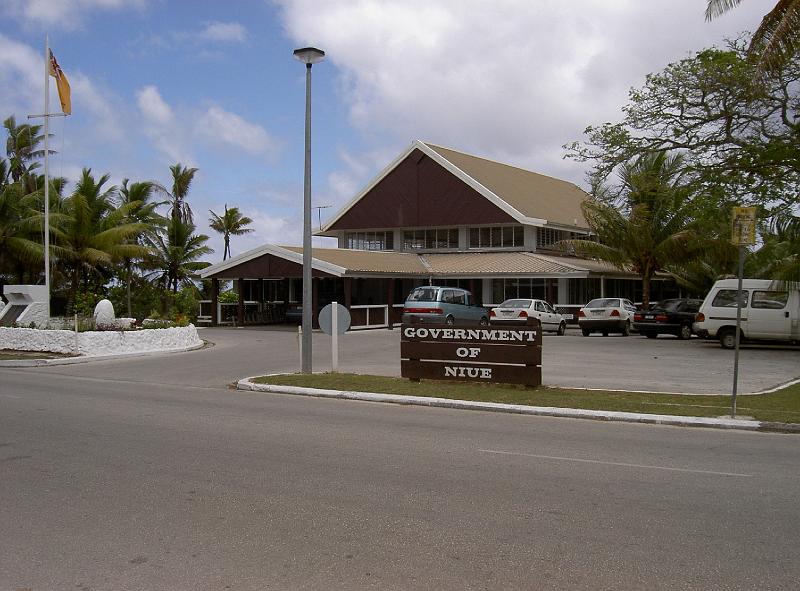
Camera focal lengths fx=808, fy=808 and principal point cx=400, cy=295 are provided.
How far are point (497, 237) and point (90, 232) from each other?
19342mm

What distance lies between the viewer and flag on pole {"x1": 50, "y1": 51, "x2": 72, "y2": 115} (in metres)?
26.1

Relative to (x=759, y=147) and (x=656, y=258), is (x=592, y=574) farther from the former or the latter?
(x=656, y=258)

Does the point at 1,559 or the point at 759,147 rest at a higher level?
the point at 759,147

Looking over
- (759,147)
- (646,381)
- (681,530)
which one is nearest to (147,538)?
(681,530)

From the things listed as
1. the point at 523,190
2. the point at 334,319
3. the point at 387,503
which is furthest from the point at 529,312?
the point at 387,503

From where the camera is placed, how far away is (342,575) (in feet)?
17.2

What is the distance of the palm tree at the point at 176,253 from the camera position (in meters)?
41.5

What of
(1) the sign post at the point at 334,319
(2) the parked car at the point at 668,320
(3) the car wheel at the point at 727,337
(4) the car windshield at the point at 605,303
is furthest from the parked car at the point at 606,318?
(1) the sign post at the point at 334,319

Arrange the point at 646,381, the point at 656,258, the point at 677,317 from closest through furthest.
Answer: the point at 646,381
the point at 677,317
the point at 656,258

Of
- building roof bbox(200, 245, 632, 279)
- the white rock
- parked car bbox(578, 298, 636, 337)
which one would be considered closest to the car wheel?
parked car bbox(578, 298, 636, 337)

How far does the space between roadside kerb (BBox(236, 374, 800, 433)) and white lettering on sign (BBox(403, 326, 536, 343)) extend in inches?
69.4

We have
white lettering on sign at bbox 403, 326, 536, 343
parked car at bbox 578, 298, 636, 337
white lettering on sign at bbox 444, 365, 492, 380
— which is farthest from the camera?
parked car at bbox 578, 298, 636, 337

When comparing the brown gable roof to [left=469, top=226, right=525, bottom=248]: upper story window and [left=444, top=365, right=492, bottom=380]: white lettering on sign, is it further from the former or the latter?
[left=444, top=365, right=492, bottom=380]: white lettering on sign

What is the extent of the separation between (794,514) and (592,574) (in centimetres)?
244
